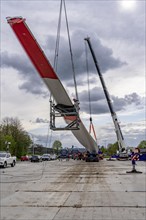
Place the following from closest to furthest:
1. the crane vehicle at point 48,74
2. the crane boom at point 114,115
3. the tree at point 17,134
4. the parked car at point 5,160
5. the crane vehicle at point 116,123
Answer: the crane vehicle at point 48,74 < the parked car at point 5,160 < the crane boom at point 114,115 < the crane vehicle at point 116,123 < the tree at point 17,134

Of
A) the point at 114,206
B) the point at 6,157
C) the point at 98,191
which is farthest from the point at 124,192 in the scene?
the point at 6,157

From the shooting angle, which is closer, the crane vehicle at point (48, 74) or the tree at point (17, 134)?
the crane vehicle at point (48, 74)

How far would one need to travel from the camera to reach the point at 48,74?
10.0 meters

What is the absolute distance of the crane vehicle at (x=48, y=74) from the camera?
8.38 meters

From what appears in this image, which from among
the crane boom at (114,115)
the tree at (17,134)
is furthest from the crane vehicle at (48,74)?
the tree at (17,134)

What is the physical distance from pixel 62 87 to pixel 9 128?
79.0 m

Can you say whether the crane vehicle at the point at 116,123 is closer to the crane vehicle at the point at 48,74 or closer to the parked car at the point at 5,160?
the parked car at the point at 5,160

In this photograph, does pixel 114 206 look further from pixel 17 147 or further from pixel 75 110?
pixel 17 147

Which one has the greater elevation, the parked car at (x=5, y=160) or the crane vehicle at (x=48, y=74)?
the crane vehicle at (x=48, y=74)

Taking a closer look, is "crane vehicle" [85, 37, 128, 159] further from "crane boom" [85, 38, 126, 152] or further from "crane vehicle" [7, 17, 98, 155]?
"crane vehicle" [7, 17, 98, 155]

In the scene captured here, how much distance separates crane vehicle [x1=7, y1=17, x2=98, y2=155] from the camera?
27.5 ft

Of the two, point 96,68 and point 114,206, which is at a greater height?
point 96,68

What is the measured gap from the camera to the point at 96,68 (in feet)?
154

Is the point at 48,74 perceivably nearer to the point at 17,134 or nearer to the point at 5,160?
the point at 5,160
